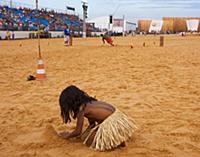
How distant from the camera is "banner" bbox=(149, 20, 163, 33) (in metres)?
79.2

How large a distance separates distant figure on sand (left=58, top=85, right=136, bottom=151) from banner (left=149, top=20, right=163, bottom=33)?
7744cm

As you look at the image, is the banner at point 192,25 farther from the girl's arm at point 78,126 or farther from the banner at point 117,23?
the girl's arm at point 78,126

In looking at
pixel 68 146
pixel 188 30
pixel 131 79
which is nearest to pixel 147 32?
pixel 188 30

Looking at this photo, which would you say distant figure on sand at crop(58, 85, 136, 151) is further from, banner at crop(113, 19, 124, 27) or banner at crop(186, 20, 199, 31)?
banner at crop(113, 19, 124, 27)

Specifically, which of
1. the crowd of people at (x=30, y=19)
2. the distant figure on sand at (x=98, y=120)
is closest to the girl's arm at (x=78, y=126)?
the distant figure on sand at (x=98, y=120)

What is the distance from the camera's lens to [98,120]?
13.4ft

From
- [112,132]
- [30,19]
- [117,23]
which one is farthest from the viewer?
[117,23]

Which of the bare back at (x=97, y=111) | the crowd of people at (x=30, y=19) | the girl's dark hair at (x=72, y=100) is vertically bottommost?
the bare back at (x=97, y=111)

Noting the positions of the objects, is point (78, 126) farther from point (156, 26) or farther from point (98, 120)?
point (156, 26)

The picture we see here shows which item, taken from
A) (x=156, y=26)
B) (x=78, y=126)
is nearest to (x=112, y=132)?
(x=78, y=126)

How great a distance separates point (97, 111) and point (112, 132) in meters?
0.32

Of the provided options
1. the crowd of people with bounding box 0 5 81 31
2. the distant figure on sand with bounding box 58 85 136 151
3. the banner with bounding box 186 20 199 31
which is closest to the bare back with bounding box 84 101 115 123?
the distant figure on sand with bounding box 58 85 136 151

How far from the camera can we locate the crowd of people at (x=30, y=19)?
43.1 m

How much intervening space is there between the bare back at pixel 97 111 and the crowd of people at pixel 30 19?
36.8 m
